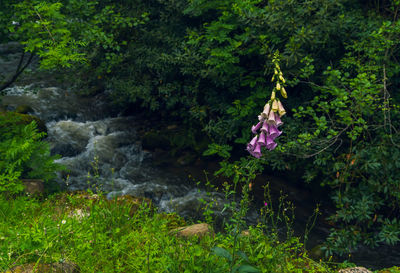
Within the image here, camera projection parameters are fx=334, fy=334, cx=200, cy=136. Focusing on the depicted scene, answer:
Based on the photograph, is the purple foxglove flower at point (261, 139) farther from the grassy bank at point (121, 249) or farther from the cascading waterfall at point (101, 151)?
the cascading waterfall at point (101, 151)

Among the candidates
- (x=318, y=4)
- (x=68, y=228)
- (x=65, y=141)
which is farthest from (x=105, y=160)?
(x=318, y=4)

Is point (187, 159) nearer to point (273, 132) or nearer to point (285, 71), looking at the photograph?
point (285, 71)

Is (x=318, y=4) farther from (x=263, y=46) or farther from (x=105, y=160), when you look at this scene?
(x=105, y=160)

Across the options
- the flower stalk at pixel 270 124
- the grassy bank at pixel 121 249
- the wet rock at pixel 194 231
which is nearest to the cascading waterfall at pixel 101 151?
the wet rock at pixel 194 231

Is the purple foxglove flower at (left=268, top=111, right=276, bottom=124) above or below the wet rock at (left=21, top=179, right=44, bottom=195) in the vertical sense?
above

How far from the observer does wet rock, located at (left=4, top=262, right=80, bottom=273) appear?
2861 millimetres

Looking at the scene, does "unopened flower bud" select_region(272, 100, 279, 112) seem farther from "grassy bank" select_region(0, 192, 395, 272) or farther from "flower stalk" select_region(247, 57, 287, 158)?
"grassy bank" select_region(0, 192, 395, 272)

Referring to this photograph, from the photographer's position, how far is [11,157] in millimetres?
5297

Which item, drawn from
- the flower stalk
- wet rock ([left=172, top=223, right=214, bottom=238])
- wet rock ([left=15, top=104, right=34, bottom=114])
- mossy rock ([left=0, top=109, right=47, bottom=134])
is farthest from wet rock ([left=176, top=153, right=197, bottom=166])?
the flower stalk

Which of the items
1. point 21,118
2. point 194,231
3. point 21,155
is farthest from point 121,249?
point 21,118

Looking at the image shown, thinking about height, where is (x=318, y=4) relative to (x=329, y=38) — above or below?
above

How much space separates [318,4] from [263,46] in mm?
1304

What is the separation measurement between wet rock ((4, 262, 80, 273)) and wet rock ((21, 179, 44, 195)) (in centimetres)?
262

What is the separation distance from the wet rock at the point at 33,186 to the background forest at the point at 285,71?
13.6 inches
